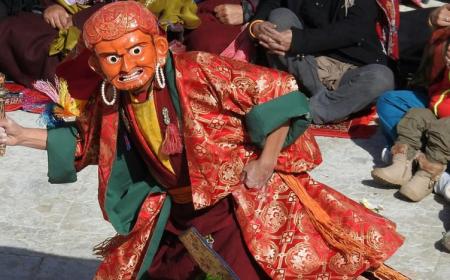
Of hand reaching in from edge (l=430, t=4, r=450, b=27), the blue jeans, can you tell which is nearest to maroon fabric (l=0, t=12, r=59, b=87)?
the blue jeans

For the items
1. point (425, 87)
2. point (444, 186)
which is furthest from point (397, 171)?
point (425, 87)

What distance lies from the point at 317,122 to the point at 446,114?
0.96m

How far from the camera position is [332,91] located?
6391mm

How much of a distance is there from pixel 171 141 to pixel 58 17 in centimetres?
352

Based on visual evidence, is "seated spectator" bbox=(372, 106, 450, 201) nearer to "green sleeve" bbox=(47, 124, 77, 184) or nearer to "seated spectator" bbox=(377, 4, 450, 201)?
"seated spectator" bbox=(377, 4, 450, 201)

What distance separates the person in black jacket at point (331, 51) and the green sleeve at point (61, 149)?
2557mm

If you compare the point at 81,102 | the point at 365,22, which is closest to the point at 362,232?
the point at 81,102

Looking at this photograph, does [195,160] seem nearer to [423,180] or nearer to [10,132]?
[10,132]

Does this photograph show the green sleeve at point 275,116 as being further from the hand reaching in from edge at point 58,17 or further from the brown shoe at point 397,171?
the hand reaching in from edge at point 58,17

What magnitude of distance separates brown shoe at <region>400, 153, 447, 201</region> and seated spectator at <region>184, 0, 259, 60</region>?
5.17ft

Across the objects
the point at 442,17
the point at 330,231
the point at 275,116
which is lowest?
the point at 442,17

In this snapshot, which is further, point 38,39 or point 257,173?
point 38,39

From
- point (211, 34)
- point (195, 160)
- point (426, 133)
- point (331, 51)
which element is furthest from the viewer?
point (211, 34)

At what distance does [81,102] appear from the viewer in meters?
3.93
